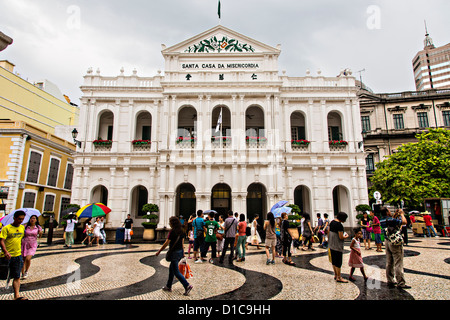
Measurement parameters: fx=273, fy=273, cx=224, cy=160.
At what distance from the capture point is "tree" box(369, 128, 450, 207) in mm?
24172

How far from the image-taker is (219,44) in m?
22.7

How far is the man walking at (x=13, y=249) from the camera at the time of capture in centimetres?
563

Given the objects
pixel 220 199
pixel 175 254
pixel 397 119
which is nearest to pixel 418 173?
pixel 397 119

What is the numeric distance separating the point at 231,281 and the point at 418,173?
999 inches

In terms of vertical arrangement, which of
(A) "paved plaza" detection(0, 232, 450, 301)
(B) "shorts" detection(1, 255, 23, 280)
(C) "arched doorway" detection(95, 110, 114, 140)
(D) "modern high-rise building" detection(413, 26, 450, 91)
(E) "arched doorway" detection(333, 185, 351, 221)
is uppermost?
(D) "modern high-rise building" detection(413, 26, 450, 91)

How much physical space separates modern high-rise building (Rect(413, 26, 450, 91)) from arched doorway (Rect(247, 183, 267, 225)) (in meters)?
94.7

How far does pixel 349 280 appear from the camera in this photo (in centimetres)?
709

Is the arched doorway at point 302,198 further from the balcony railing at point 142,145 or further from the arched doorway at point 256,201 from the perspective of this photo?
the balcony railing at point 142,145

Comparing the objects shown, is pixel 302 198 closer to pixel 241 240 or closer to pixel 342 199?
pixel 342 199

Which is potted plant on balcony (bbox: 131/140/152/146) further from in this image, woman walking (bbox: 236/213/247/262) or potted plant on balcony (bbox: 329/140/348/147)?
potted plant on balcony (bbox: 329/140/348/147)

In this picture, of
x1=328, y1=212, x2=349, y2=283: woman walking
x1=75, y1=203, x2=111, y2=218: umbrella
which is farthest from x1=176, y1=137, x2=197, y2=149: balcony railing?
x1=328, y1=212, x2=349, y2=283: woman walking

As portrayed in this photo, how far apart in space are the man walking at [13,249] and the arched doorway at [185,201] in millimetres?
16865

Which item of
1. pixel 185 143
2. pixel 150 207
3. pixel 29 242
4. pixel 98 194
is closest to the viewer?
pixel 29 242

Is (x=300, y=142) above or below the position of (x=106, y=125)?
A: below
